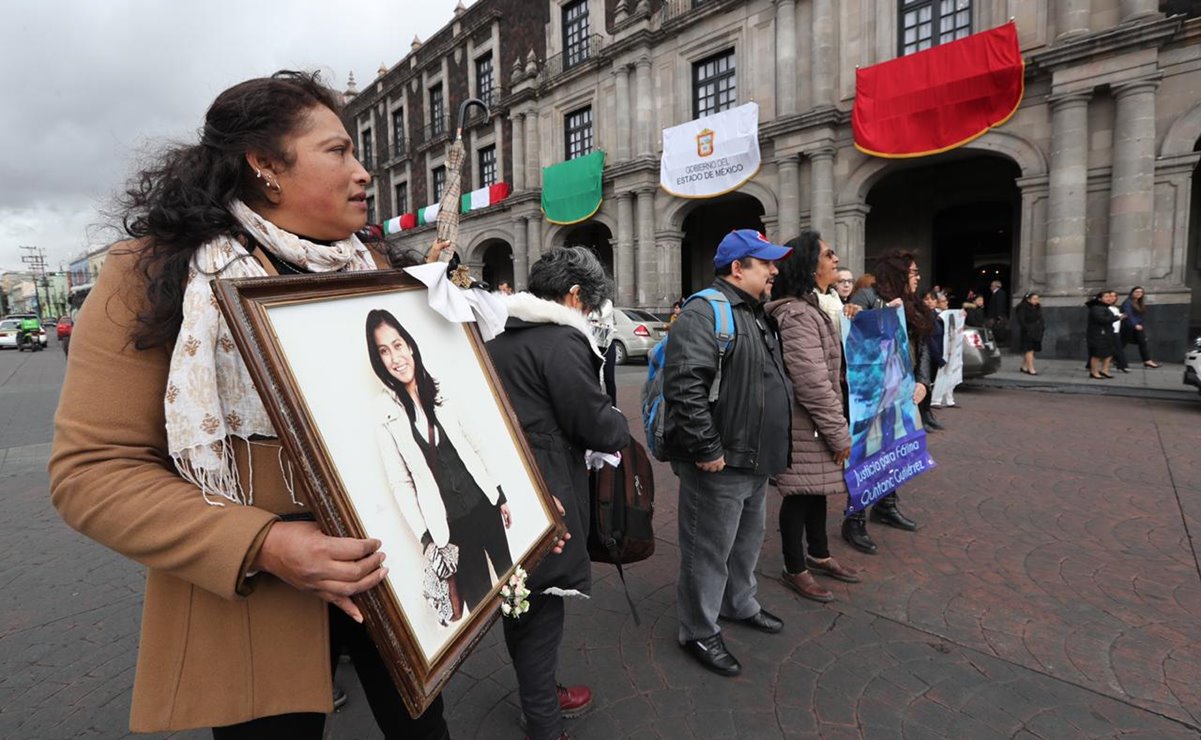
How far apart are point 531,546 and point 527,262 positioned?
75.4 ft

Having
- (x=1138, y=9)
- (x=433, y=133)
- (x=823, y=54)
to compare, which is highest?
(x=433, y=133)

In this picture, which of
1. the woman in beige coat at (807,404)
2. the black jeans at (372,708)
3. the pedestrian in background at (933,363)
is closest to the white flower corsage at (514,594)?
the black jeans at (372,708)

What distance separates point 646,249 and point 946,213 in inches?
356

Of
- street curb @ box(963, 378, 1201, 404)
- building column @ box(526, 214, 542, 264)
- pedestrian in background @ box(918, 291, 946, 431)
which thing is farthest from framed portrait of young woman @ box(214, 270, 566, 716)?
building column @ box(526, 214, 542, 264)

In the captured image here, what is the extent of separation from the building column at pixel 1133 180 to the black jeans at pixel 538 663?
45.3 ft

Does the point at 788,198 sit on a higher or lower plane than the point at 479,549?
higher

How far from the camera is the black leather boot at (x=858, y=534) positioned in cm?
367

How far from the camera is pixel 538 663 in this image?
2035 millimetres

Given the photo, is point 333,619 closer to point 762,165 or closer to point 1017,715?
point 1017,715

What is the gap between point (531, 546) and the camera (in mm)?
1352

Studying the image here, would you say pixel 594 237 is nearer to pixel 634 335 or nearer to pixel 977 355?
pixel 634 335

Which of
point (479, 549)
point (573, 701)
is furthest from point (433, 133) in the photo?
point (479, 549)

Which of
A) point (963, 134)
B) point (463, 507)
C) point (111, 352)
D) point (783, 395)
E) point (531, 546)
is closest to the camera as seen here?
point (111, 352)

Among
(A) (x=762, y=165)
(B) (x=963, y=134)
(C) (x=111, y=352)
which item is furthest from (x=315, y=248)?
(A) (x=762, y=165)
